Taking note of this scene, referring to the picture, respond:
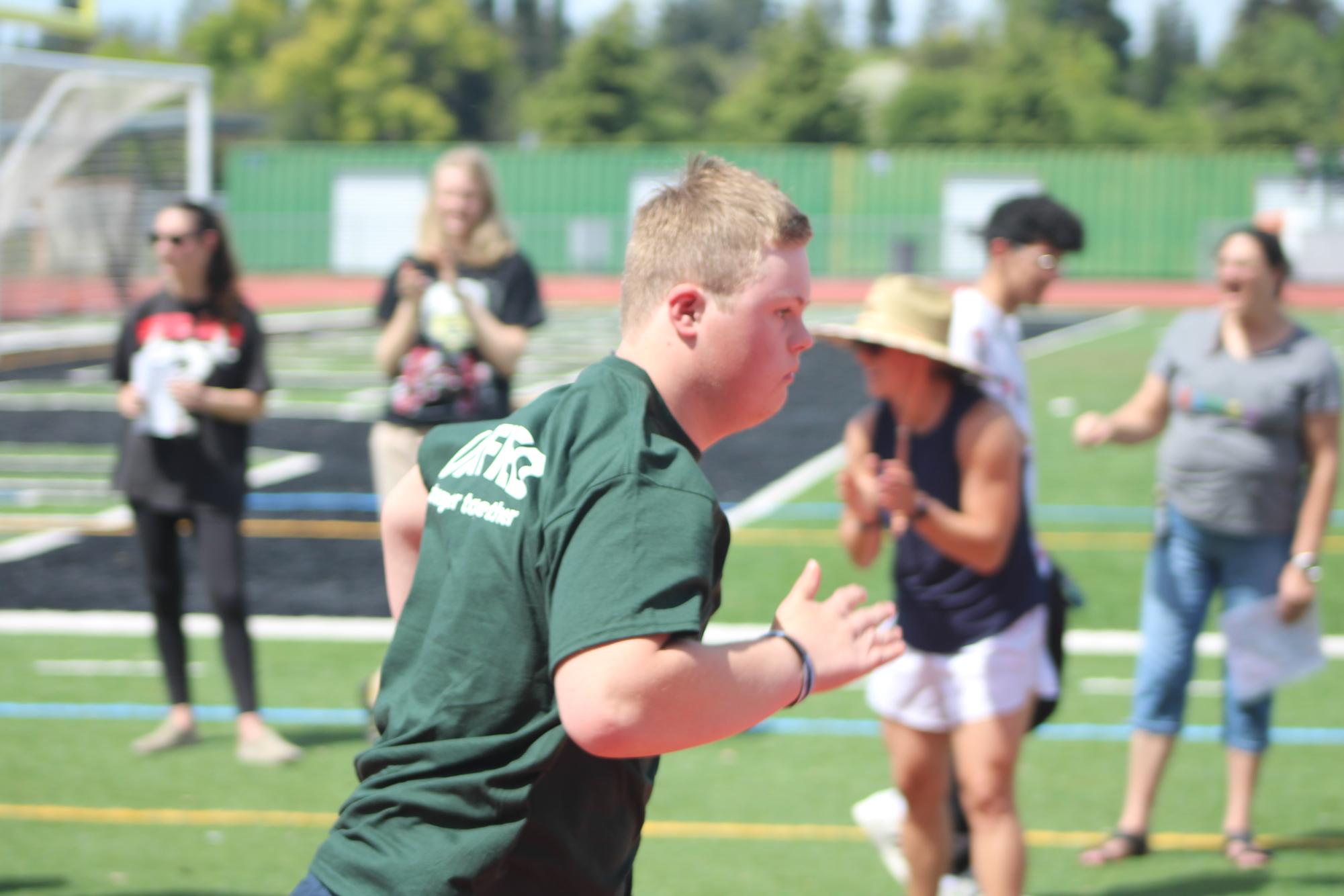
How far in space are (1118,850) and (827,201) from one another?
46.9 meters

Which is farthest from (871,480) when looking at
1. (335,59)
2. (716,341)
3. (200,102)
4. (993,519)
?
(335,59)

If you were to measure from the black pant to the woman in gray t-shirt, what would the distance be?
3217mm

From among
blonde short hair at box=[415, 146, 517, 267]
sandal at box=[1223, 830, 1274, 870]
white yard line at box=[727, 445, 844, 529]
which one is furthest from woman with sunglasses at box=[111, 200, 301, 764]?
white yard line at box=[727, 445, 844, 529]

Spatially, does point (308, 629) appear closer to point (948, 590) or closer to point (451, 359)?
point (451, 359)

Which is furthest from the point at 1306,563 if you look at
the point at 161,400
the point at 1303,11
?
the point at 1303,11

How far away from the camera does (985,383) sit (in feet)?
14.6

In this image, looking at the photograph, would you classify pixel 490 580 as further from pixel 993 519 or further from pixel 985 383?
pixel 985 383

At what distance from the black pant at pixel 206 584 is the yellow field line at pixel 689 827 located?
694 millimetres

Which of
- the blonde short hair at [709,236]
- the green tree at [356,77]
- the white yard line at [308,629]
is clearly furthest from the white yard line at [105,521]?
the green tree at [356,77]

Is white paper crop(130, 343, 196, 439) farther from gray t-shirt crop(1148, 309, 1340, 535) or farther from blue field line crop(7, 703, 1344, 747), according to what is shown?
gray t-shirt crop(1148, 309, 1340, 535)

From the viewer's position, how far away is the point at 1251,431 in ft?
16.8

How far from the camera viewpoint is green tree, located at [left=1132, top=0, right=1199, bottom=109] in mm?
120312

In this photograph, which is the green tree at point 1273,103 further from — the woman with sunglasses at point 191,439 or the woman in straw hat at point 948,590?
the woman in straw hat at point 948,590

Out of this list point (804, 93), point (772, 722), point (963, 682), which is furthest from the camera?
point (804, 93)
